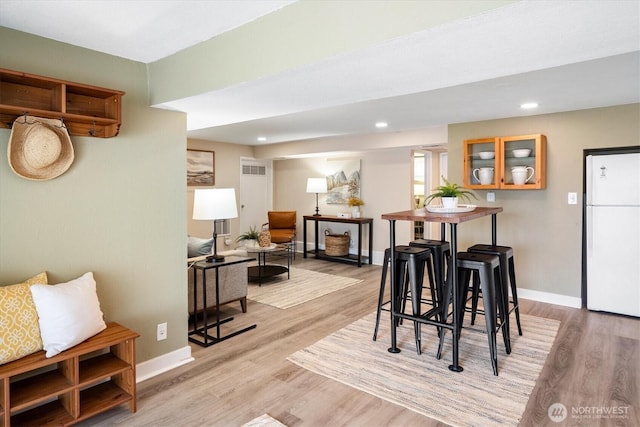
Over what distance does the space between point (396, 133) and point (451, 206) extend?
299 centimetres

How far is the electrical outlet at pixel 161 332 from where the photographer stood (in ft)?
9.17

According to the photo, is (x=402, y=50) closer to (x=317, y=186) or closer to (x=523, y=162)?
(x=523, y=162)

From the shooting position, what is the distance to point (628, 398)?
2426 mm

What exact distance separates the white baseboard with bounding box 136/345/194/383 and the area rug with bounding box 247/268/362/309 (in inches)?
58.3

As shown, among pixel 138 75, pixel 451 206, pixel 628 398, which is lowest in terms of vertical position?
pixel 628 398

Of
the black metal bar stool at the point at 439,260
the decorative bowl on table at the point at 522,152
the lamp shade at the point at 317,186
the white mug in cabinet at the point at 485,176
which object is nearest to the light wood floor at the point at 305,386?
the black metal bar stool at the point at 439,260

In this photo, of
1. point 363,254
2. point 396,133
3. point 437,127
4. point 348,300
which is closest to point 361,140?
point 396,133

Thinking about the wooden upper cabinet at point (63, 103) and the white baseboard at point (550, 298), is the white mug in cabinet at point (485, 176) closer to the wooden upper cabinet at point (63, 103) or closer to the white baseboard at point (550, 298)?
the white baseboard at point (550, 298)

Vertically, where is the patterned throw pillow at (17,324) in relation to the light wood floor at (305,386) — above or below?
above

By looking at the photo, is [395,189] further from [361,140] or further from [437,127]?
[437,127]

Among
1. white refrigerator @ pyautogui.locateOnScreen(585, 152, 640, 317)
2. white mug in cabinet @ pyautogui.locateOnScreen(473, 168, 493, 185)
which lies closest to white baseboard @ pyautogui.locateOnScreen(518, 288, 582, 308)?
white refrigerator @ pyautogui.locateOnScreen(585, 152, 640, 317)

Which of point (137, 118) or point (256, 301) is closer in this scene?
point (137, 118)

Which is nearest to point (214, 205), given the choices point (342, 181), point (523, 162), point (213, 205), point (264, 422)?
point (213, 205)

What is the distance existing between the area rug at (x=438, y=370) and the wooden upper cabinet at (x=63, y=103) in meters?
2.14
